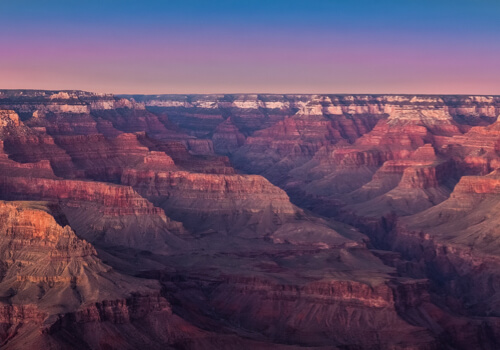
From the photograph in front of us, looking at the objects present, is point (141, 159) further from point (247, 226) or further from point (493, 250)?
point (493, 250)

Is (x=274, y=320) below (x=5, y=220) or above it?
below

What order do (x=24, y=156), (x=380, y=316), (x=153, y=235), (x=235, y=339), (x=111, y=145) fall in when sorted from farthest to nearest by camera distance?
1. (x=111, y=145)
2. (x=24, y=156)
3. (x=153, y=235)
4. (x=380, y=316)
5. (x=235, y=339)

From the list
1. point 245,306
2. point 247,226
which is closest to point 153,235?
point 247,226

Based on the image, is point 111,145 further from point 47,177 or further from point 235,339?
point 235,339

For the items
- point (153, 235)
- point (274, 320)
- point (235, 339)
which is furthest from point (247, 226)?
point (235, 339)

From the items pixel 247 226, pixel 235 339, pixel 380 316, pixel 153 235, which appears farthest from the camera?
pixel 247 226

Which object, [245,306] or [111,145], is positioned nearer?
[245,306]
